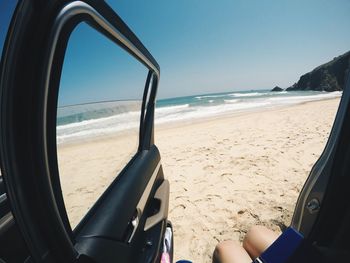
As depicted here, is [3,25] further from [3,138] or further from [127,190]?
[127,190]

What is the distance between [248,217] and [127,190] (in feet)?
6.94

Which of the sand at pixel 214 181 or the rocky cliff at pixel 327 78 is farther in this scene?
the rocky cliff at pixel 327 78

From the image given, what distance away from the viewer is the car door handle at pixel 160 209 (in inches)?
59.5

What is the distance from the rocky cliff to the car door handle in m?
46.7

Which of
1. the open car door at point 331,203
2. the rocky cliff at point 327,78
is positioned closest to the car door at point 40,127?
the open car door at point 331,203

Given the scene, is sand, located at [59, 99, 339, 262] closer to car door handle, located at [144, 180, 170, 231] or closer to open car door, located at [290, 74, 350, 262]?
car door handle, located at [144, 180, 170, 231]

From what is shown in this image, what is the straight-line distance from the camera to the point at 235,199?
343 centimetres

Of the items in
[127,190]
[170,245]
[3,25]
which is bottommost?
[170,245]

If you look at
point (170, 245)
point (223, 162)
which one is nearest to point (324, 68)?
point (223, 162)

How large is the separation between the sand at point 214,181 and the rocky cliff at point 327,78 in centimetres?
4267

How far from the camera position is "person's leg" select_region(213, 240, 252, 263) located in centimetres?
155

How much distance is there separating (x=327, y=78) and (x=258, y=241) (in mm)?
57148

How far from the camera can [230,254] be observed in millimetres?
1607

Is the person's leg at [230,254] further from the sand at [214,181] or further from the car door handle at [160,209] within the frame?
the sand at [214,181]
